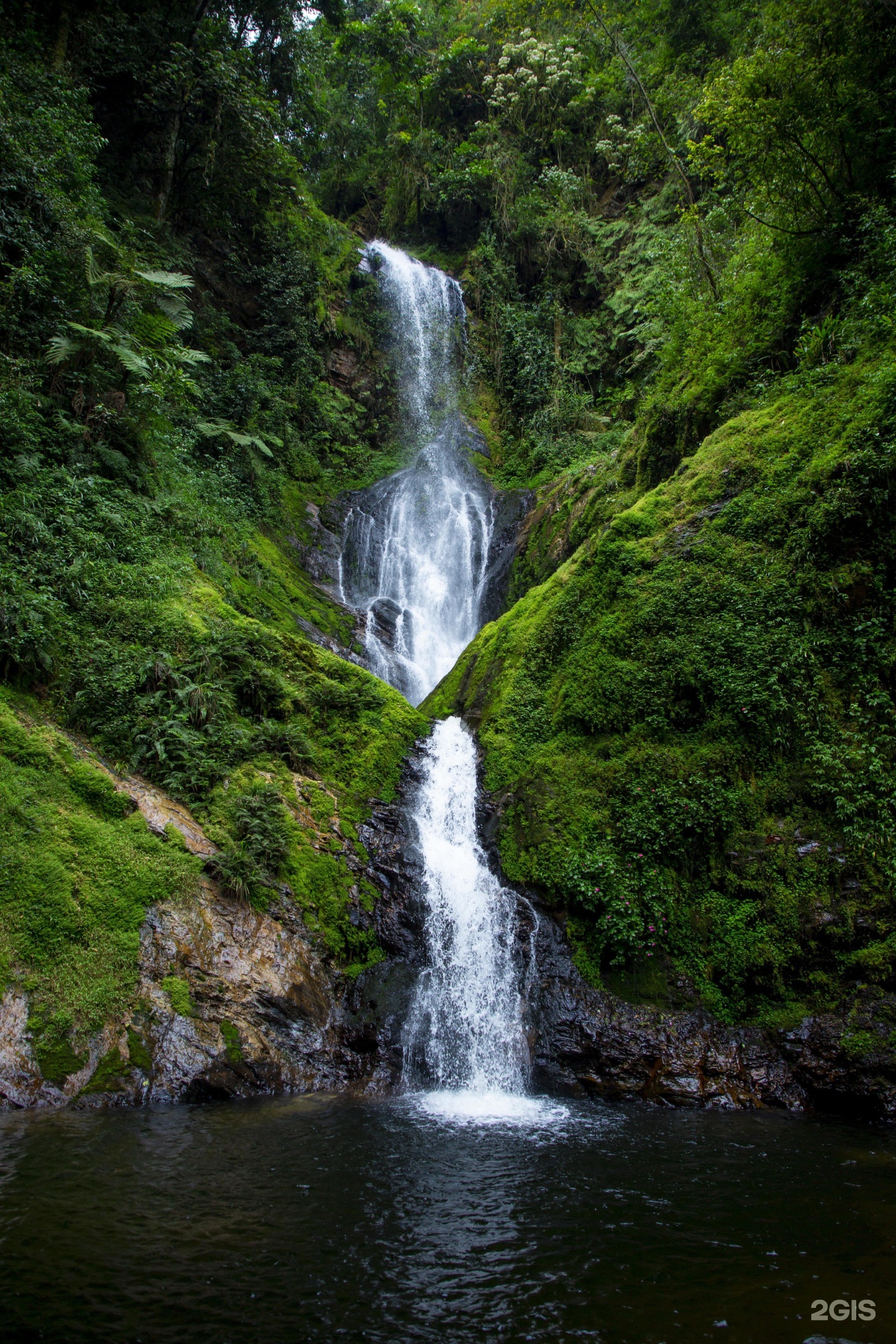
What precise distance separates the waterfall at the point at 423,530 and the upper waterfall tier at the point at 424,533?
0.10 ft

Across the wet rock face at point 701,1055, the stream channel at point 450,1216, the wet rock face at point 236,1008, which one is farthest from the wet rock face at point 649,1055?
the wet rock face at point 236,1008

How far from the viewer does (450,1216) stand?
4.47 metres

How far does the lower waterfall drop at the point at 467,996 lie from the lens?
7.64m

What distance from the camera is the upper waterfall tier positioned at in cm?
1802

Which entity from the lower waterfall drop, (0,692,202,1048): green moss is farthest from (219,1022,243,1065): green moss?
the lower waterfall drop

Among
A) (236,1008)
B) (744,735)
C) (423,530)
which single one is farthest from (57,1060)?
(423,530)

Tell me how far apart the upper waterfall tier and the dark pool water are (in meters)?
11.7

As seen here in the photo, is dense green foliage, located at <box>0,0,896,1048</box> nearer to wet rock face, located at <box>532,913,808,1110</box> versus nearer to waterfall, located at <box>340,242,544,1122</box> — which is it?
wet rock face, located at <box>532,913,808,1110</box>

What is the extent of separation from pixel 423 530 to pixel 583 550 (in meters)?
9.26

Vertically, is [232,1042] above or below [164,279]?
below

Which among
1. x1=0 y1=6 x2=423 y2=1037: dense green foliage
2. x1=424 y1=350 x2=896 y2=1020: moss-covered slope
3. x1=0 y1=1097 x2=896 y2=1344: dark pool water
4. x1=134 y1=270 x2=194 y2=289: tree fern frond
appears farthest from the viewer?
x1=134 y1=270 x2=194 y2=289: tree fern frond

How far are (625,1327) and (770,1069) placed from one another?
183 inches

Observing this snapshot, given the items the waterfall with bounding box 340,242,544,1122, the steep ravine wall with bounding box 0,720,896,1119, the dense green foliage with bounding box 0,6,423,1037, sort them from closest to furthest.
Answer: the steep ravine wall with bounding box 0,720,896,1119
the dense green foliage with bounding box 0,6,423,1037
the waterfall with bounding box 340,242,544,1122

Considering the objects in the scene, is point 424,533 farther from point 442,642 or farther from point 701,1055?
point 701,1055
